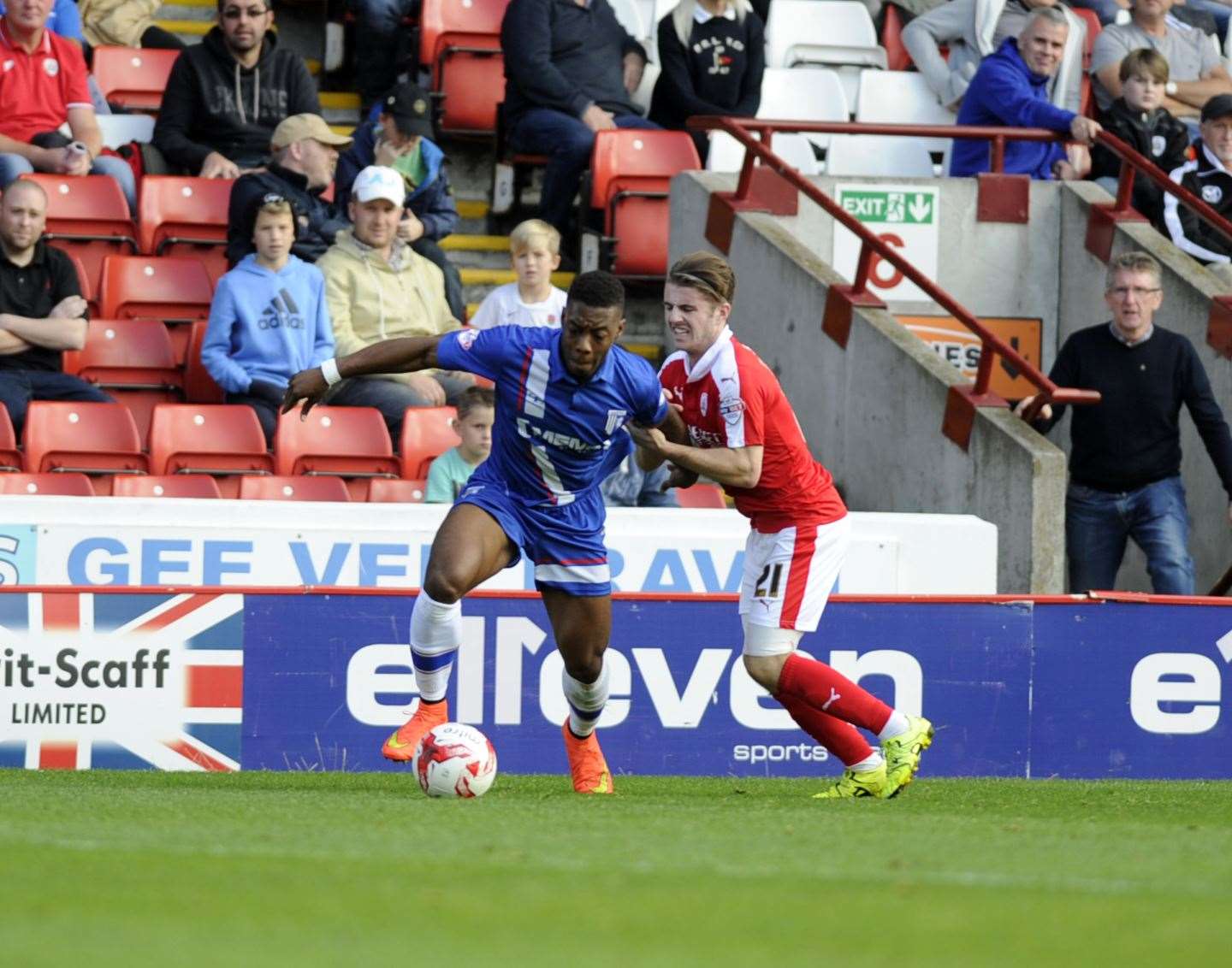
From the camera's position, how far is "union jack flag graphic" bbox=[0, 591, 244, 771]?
31.4 ft

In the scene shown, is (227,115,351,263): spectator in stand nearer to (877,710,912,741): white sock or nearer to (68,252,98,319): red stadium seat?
(68,252,98,319): red stadium seat

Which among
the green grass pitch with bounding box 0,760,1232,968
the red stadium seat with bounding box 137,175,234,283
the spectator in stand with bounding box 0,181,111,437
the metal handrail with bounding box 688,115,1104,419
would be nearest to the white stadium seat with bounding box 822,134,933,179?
the metal handrail with bounding box 688,115,1104,419

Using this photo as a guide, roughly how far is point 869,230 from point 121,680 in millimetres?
5799

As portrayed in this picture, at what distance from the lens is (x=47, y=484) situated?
35.9 feet

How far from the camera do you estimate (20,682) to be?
9.56 metres

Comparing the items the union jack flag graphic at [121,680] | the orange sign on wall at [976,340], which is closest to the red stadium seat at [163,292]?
the union jack flag graphic at [121,680]

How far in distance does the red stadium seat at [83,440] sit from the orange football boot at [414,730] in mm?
3610

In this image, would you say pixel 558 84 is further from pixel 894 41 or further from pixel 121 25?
pixel 894 41

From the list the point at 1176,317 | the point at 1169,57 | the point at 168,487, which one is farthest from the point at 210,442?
the point at 1169,57

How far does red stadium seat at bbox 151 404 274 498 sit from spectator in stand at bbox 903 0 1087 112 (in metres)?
6.21

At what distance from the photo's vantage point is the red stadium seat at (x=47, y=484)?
10.8 m

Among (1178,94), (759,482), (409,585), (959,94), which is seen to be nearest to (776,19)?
(959,94)

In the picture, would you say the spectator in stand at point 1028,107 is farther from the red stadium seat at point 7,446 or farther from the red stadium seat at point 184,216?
the red stadium seat at point 7,446

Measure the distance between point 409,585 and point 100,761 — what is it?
1720 mm
